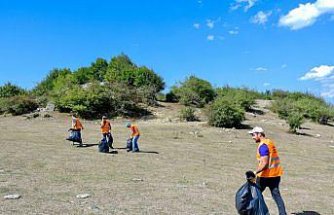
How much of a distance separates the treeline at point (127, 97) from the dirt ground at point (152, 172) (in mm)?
3781

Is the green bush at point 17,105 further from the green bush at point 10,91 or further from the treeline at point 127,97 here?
the green bush at point 10,91

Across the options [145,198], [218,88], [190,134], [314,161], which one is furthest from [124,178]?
[218,88]

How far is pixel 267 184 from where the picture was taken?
9.78m

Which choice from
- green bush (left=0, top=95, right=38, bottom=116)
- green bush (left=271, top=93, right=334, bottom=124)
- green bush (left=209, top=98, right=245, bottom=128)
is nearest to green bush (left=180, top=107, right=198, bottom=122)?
green bush (left=209, top=98, right=245, bottom=128)

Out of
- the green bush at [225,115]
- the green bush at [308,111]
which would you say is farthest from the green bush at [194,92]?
the green bush at [225,115]

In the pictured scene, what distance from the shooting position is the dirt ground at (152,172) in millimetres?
11125

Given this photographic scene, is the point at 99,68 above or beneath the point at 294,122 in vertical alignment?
above

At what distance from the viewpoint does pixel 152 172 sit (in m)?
16.8

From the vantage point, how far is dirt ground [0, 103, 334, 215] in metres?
11.1

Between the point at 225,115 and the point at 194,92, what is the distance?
1353cm

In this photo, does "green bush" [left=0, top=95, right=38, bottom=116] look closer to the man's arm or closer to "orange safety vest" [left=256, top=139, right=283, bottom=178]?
"orange safety vest" [left=256, top=139, right=283, bottom=178]

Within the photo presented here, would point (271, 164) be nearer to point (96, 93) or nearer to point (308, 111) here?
point (96, 93)

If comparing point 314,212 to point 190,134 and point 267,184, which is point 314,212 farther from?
point 190,134

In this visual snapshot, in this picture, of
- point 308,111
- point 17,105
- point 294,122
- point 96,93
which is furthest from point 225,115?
point 17,105
